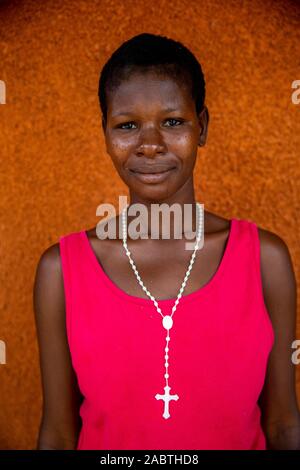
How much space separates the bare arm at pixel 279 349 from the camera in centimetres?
106

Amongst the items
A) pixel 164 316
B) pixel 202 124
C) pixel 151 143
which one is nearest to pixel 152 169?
pixel 151 143

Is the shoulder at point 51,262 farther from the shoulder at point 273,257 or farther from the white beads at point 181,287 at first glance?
the shoulder at point 273,257

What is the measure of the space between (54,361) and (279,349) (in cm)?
41

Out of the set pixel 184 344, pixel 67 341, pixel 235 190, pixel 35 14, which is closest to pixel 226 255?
pixel 184 344

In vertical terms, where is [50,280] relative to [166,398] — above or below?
above

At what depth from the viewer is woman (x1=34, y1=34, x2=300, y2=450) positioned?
97 cm

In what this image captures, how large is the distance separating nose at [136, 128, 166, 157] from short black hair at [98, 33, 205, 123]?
0.10 meters

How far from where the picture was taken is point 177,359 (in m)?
1.02

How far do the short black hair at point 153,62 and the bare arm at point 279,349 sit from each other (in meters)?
0.30

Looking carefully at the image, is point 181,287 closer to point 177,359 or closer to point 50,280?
point 177,359

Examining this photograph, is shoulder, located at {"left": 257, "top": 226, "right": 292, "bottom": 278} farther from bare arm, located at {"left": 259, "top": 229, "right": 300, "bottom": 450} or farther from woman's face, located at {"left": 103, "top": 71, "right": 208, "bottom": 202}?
woman's face, located at {"left": 103, "top": 71, "right": 208, "bottom": 202}

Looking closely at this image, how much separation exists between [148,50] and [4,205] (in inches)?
26.9

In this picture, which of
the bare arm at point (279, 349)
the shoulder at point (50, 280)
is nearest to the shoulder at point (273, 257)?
the bare arm at point (279, 349)

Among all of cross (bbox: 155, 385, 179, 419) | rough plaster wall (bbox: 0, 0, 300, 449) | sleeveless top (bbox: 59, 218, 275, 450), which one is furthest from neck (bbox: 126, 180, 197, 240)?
rough plaster wall (bbox: 0, 0, 300, 449)
